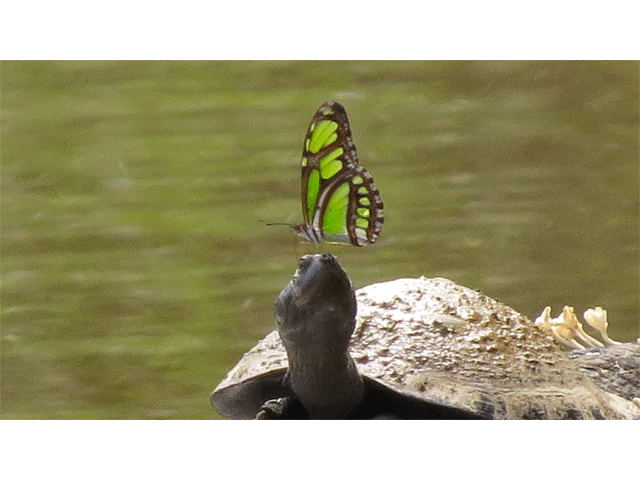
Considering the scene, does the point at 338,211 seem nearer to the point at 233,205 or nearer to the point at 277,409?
the point at 277,409

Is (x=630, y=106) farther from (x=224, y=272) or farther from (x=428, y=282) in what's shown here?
(x=224, y=272)

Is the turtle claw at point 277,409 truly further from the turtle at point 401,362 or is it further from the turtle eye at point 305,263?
the turtle eye at point 305,263

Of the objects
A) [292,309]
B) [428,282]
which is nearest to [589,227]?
[428,282]

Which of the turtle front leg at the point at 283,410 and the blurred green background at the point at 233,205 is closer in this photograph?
the turtle front leg at the point at 283,410

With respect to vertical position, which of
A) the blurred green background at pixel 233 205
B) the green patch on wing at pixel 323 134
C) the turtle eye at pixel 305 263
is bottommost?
the turtle eye at pixel 305 263

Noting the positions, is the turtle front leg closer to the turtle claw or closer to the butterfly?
the turtle claw

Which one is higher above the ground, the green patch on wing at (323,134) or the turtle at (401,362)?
the green patch on wing at (323,134)

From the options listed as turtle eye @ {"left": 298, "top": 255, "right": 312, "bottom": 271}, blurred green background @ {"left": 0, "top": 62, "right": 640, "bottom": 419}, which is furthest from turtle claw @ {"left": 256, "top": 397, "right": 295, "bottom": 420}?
blurred green background @ {"left": 0, "top": 62, "right": 640, "bottom": 419}

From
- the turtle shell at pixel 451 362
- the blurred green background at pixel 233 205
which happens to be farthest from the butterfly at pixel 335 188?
the blurred green background at pixel 233 205
